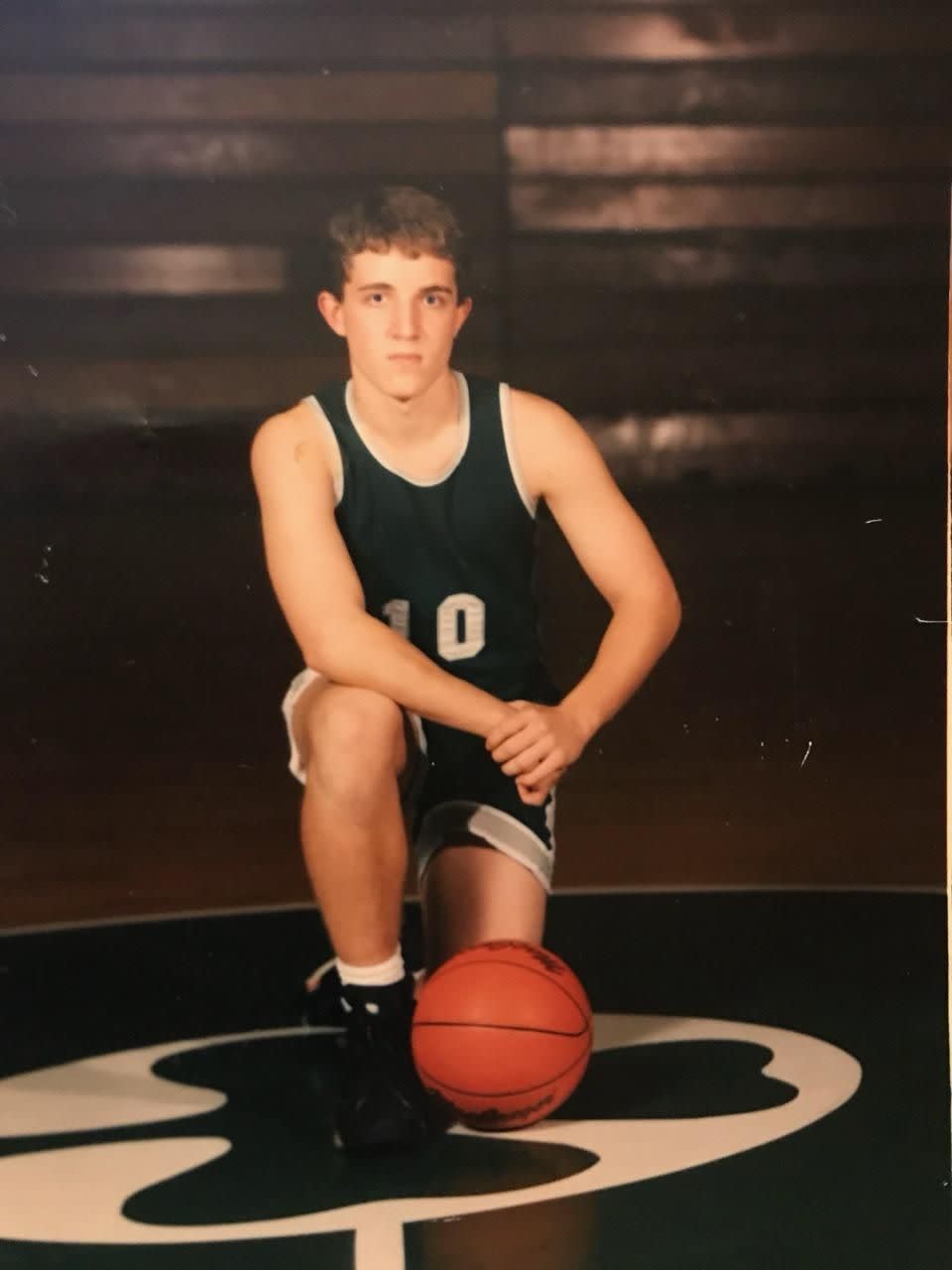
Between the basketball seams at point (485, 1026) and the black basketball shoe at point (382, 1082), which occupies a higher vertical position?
the basketball seams at point (485, 1026)

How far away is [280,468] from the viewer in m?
2.03

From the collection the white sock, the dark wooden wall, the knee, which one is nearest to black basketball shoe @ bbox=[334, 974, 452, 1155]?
the white sock

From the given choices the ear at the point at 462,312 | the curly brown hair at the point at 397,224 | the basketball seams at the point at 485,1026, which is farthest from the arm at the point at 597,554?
the basketball seams at the point at 485,1026

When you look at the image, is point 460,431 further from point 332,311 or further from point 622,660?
point 622,660

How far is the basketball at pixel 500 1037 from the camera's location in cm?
180

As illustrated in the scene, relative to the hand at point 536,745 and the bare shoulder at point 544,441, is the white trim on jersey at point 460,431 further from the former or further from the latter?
the hand at point 536,745

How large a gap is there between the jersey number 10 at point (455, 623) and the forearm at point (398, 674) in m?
0.03

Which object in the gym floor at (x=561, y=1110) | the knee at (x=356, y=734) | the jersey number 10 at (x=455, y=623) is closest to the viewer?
the gym floor at (x=561, y=1110)

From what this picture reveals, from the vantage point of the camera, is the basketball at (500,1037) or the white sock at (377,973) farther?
the white sock at (377,973)

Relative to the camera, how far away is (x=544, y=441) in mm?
2068

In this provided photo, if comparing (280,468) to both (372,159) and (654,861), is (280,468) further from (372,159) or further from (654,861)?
(654,861)

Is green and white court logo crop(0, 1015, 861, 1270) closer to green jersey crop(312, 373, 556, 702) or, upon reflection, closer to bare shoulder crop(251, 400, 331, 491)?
green jersey crop(312, 373, 556, 702)

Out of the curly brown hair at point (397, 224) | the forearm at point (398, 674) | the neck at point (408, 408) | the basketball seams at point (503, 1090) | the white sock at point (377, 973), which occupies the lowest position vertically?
the basketball seams at point (503, 1090)

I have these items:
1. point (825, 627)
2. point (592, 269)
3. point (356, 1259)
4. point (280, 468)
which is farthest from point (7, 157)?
point (356, 1259)
